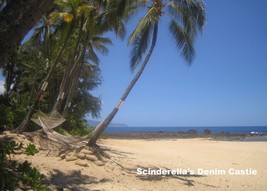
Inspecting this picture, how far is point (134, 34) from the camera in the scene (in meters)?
10.2

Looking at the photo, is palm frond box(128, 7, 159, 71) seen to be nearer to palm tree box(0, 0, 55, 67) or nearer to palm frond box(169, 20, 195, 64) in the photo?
palm frond box(169, 20, 195, 64)

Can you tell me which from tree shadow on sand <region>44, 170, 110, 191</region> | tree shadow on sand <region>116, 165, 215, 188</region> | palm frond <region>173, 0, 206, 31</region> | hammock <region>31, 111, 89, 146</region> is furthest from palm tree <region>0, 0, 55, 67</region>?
palm frond <region>173, 0, 206, 31</region>

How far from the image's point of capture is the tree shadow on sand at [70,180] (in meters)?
5.50

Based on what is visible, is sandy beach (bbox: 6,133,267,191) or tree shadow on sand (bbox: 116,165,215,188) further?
tree shadow on sand (bbox: 116,165,215,188)

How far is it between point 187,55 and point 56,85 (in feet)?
37.7

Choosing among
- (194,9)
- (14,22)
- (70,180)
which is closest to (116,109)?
(70,180)

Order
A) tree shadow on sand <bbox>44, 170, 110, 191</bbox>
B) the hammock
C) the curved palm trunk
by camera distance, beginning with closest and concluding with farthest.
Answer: tree shadow on sand <bbox>44, 170, 110, 191</bbox> → the hammock → the curved palm trunk

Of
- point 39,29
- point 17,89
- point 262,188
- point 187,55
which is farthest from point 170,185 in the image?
point 17,89

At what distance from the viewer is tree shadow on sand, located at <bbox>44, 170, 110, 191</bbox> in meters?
5.50

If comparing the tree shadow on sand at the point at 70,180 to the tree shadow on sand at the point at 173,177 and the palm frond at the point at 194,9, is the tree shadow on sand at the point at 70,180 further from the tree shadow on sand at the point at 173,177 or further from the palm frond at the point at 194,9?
the palm frond at the point at 194,9

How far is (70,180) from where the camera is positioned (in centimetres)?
596

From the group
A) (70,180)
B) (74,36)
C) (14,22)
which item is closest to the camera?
(14,22)

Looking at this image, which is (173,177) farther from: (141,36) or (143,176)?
(141,36)

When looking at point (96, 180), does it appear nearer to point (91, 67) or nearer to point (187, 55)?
point (187, 55)
